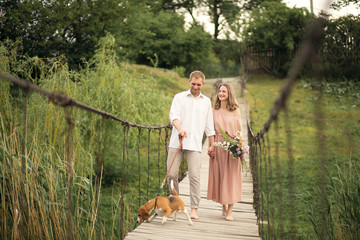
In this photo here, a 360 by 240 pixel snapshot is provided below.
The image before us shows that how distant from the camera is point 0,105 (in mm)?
3570

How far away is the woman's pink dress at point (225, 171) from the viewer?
313 cm

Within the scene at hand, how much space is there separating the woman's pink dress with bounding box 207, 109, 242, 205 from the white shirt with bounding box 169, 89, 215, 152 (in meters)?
0.20

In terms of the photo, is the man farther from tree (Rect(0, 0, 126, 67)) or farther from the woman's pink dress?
tree (Rect(0, 0, 126, 67))

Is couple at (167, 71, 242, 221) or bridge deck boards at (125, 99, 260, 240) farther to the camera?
couple at (167, 71, 242, 221)

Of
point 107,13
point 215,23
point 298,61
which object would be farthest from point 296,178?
point 215,23

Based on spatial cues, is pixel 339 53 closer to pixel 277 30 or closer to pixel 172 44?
pixel 277 30

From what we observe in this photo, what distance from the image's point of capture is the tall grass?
2.20 meters

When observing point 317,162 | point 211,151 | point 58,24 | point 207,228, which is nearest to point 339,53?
point 317,162

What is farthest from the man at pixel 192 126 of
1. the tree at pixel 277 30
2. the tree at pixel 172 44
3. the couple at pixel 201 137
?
the tree at pixel 172 44

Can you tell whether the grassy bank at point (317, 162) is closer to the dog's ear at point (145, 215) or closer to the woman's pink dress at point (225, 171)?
the woman's pink dress at point (225, 171)

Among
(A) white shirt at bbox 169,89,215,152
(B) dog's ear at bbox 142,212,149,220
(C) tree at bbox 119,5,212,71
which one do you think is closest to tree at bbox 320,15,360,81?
(A) white shirt at bbox 169,89,215,152

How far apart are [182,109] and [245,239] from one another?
1.13 m

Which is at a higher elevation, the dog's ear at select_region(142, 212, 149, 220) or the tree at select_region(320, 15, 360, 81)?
the tree at select_region(320, 15, 360, 81)

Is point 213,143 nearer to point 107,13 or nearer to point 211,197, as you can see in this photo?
point 211,197
